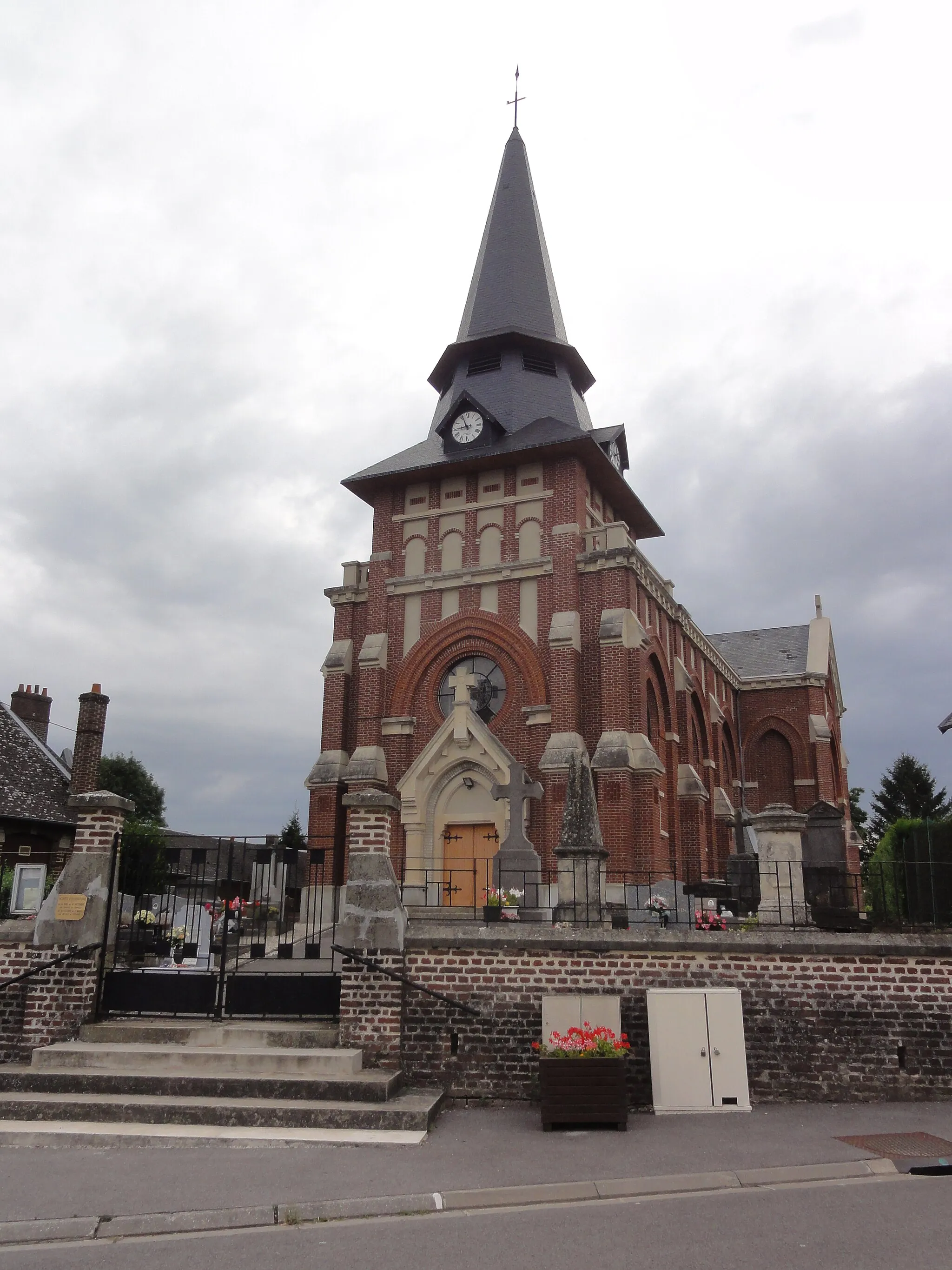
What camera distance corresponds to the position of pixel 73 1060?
9.71m

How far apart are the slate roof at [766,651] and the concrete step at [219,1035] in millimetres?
29583

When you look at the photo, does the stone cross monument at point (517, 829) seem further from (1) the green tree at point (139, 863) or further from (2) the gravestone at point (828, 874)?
(1) the green tree at point (139, 863)

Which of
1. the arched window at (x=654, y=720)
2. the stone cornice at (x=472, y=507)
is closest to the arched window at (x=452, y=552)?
the stone cornice at (x=472, y=507)

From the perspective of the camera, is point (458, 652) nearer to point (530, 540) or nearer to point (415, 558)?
point (415, 558)

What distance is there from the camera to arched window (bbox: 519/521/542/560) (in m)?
24.3

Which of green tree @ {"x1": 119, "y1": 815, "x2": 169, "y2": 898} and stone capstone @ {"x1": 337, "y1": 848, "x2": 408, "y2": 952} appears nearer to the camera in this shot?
stone capstone @ {"x1": 337, "y1": 848, "x2": 408, "y2": 952}

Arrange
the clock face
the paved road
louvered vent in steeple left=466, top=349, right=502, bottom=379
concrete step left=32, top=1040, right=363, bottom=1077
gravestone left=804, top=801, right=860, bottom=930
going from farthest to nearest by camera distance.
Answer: louvered vent in steeple left=466, top=349, right=502, bottom=379 < the clock face < gravestone left=804, top=801, right=860, bottom=930 < concrete step left=32, top=1040, right=363, bottom=1077 < the paved road

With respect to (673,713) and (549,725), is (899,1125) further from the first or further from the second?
(673,713)

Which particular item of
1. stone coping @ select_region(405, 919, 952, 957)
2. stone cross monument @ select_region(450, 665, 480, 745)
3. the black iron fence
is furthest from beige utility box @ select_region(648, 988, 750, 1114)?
stone cross monument @ select_region(450, 665, 480, 745)

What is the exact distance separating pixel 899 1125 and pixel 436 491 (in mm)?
19672

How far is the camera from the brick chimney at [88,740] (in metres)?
27.4

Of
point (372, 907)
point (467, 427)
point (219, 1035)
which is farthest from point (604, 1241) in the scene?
point (467, 427)

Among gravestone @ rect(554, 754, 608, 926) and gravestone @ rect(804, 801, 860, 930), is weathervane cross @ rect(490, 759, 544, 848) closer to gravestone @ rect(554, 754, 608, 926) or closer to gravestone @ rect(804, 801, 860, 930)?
gravestone @ rect(804, 801, 860, 930)

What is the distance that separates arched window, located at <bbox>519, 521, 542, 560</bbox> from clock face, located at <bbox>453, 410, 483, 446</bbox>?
3.17 meters
